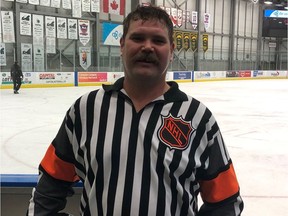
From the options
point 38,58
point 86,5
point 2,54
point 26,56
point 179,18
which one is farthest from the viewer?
point 179,18

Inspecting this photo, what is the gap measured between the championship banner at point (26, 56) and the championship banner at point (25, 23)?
0.82 m

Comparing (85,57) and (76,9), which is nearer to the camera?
(76,9)

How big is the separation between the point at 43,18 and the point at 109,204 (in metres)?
18.1

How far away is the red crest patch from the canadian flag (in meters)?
20.0

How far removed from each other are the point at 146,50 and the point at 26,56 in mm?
16598

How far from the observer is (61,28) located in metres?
18.8

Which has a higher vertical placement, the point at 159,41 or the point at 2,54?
the point at 2,54

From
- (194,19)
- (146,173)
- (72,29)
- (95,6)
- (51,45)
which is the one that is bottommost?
(146,173)

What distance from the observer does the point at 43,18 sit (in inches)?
712

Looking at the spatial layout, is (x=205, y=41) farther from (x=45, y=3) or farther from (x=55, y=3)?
(x=45, y=3)

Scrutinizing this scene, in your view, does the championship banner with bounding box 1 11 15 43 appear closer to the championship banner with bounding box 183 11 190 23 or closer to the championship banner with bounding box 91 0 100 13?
the championship banner with bounding box 91 0 100 13

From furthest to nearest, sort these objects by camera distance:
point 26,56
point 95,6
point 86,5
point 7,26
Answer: point 95,6 < point 86,5 < point 26,56 < point 7,26

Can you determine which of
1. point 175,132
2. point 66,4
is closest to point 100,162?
point 175,132

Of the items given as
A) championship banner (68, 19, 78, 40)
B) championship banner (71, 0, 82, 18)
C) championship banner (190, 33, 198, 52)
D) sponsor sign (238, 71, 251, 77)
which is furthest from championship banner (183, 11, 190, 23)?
championship banner (68, 19, 78, 40)
